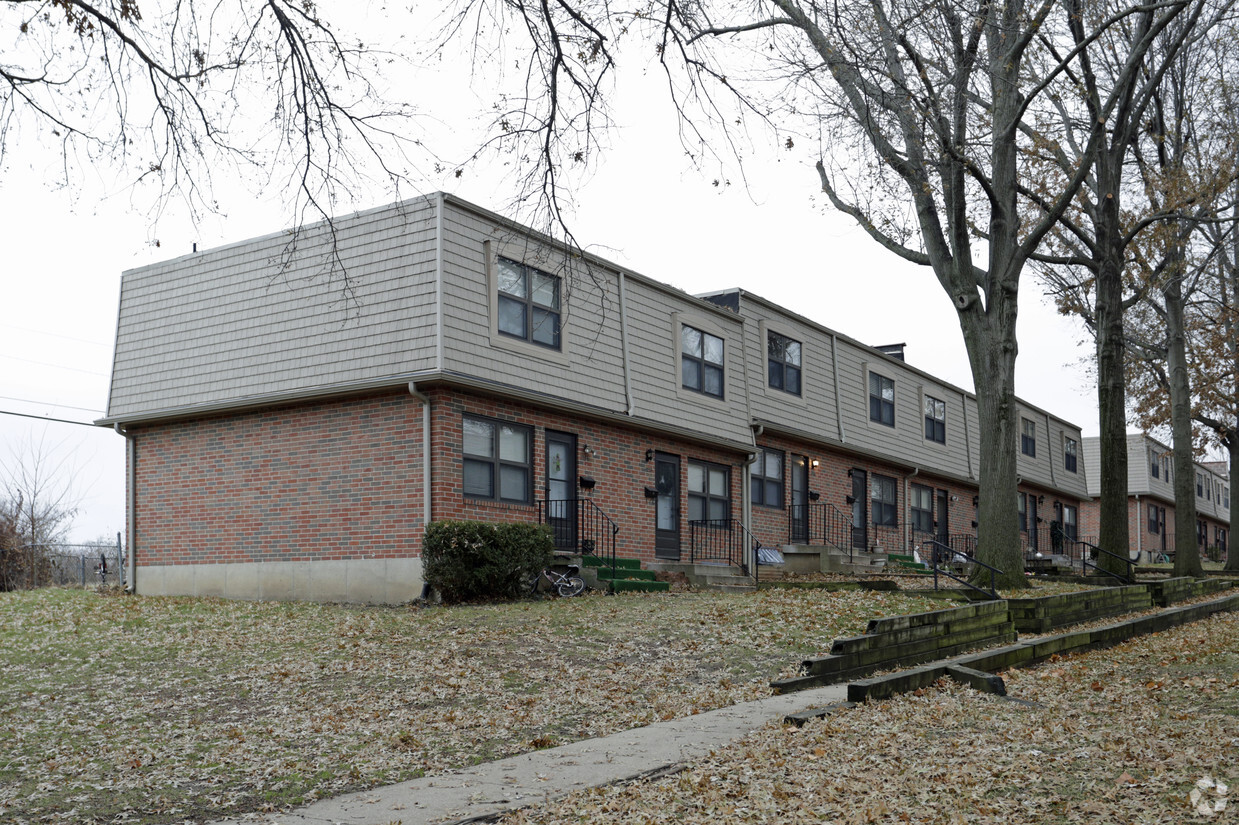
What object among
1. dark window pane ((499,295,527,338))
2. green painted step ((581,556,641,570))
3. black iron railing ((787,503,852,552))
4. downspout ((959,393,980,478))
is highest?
dark window pane ((499,295,527,338))

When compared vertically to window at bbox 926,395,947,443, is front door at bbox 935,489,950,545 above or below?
below

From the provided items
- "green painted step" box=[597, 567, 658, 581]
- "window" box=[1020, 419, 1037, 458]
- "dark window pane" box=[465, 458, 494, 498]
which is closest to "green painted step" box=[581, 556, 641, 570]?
"green painted step" box=[597, 567, 658, 581]

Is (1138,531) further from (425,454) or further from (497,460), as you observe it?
(425,454)

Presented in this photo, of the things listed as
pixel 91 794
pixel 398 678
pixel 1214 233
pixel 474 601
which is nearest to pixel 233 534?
pixel 474 601

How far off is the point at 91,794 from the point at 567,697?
3.81 meters

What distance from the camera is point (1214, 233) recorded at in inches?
1099

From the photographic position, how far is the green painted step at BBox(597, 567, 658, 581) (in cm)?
1728

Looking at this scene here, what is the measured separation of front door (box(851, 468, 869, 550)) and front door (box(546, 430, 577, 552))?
36.6 feet

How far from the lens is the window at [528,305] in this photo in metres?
17.0

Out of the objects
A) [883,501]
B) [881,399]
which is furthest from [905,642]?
[881,399]

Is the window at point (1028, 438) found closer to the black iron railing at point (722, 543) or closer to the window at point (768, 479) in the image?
the window at point (768, 479)

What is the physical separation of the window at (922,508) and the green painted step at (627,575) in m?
13.8

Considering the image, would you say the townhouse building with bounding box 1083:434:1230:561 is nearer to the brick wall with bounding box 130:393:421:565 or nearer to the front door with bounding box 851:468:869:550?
the front door with bounding box 851:468:869:550

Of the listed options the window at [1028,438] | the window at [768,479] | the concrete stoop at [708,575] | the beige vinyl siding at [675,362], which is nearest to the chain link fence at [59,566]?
the concrete stoop at [708,575]
